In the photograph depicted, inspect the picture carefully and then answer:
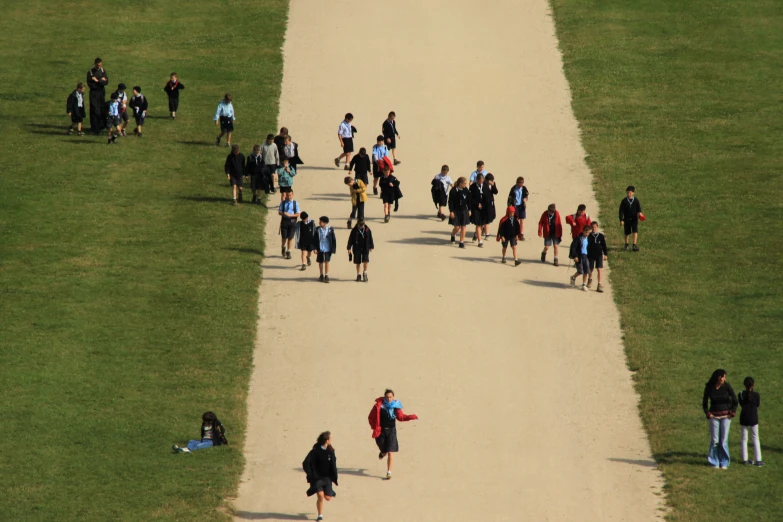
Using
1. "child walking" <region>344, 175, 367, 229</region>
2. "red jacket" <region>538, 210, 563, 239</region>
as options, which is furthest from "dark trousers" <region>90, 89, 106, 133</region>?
"red jacket" <region>538, 210, 563, 239</region>

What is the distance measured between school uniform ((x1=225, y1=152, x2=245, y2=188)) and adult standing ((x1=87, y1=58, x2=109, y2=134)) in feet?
21.7

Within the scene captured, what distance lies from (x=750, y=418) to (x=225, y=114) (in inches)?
832

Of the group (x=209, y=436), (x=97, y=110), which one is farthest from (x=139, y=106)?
(x=209, y=436)

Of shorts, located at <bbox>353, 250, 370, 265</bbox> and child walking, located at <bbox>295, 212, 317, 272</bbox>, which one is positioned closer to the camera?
shorts, located at <bbox>353, 250, 370, 265</bbox>

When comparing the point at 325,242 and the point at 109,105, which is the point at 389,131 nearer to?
the point at 325,242

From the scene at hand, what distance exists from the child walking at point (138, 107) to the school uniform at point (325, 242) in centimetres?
1104

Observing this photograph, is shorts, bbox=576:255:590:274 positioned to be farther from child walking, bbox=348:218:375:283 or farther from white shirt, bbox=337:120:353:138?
white shirt, bbox=337:120:353:138

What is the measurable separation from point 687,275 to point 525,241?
475cm

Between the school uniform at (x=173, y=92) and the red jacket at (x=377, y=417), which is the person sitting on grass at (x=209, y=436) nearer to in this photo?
the red jacket at (x=377, y=417)

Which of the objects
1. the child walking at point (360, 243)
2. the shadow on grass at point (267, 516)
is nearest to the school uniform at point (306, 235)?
the child walking at point (360, 243)

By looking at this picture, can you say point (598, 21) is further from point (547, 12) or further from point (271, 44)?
point (271, 44)

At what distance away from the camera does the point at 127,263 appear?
33750 mm

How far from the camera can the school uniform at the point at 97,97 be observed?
133ft

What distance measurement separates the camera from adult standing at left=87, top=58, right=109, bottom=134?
133ft
